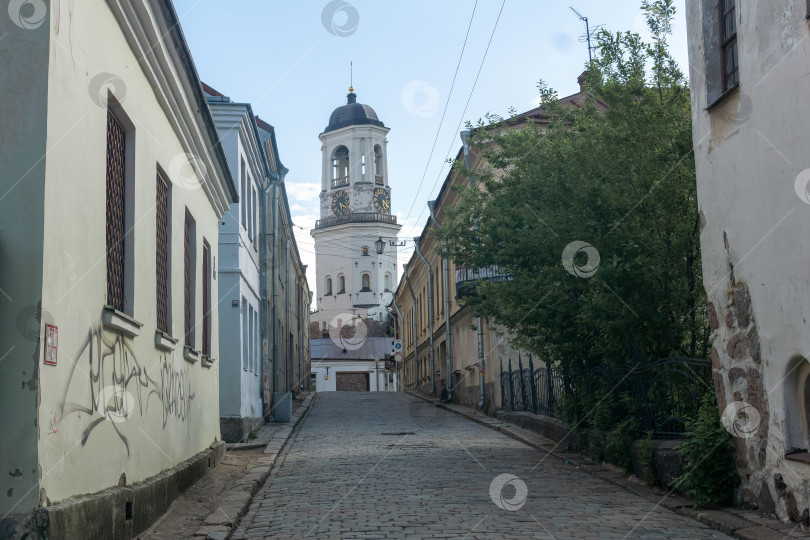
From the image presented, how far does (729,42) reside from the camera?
26.4ft

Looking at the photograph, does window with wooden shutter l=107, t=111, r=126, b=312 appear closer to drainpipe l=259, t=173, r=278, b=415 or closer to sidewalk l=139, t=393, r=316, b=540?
sidewalk l=139, t=393, r=316, b=540

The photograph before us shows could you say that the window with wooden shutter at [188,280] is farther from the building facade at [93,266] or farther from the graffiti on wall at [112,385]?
the graffiti on wall at [112,385]

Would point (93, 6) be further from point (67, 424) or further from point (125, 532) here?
point (125, 532)

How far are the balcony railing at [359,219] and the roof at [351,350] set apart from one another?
1037 centimetres

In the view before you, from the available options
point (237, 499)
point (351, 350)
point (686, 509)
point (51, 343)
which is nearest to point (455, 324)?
point (237, 499)

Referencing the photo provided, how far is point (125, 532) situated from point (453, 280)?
2541 centimetres

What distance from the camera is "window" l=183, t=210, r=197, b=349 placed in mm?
11008

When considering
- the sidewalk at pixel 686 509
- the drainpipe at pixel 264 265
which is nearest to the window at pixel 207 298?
the sidewalk at pixel 686 509

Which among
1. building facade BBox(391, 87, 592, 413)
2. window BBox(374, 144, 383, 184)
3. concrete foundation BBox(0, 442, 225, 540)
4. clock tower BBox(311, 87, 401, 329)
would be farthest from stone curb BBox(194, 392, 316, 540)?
window BBox(374, 144, 383, 184)

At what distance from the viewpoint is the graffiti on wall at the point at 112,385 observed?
219 inches

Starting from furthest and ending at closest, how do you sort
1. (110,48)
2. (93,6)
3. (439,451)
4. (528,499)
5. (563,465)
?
(439,451) → (563,465) → (528,499) → (110,48) → (93,6)

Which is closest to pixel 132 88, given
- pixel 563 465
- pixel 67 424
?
pixel 67 424

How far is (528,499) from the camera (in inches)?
353

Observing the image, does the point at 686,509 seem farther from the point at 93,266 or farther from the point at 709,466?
the point at 93,266
